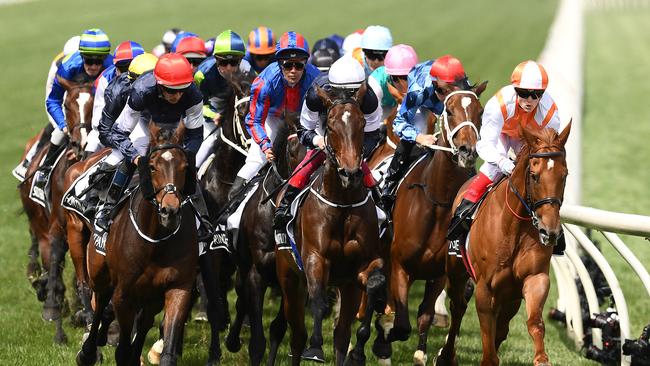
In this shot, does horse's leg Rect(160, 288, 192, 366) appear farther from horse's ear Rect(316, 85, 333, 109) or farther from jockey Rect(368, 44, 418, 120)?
jockey Rect(368, 44, 418, 120)

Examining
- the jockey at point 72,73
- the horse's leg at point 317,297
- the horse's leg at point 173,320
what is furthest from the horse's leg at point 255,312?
the jockey at point 72,73

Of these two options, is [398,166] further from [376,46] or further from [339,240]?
[376,46]

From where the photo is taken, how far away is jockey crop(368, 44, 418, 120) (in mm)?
10031

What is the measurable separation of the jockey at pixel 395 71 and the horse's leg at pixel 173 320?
3.26 m

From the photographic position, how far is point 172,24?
37406 mm

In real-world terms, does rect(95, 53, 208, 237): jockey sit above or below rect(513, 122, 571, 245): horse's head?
above

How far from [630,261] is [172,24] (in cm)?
3096

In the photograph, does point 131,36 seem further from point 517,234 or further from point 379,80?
point 517,234

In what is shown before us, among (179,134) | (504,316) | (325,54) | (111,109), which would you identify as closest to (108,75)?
(111,109)

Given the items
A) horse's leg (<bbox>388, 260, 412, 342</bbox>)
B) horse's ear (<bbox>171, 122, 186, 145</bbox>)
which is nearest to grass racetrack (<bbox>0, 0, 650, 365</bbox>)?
horse's leg (<bbox>388, 260, 412, 342</bbox>)

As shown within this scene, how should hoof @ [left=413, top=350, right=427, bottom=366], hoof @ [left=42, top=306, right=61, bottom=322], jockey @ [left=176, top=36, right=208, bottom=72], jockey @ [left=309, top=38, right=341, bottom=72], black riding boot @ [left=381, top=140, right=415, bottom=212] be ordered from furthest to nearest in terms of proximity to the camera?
jockey @ [left=309, top=38, right=341, bottom=72] → jockey @ [left=176, top=36, right=208, bottom=72] → hoof @ [left=42, top=306, right=61, bottom=322] → black riding boot @ [left=381, top=140, right=415, bottom=212] → hoof @ [left=413, top=350, right=427, bottom=366]

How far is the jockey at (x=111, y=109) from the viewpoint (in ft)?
27.0

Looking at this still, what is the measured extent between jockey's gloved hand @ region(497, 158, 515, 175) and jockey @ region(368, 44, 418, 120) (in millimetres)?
2624

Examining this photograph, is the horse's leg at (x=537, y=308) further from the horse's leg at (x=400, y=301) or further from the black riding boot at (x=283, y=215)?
the black riding boot at (x=283, y=215)
